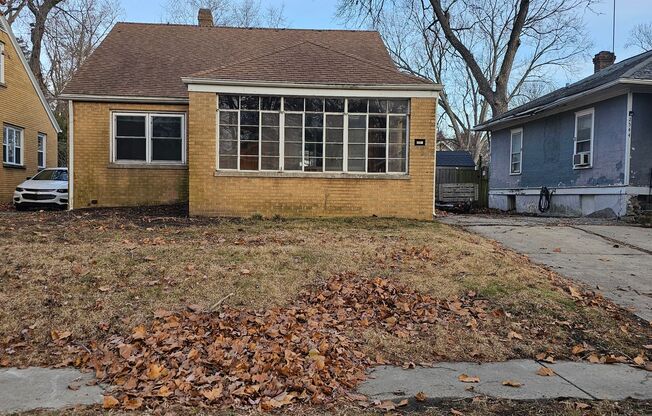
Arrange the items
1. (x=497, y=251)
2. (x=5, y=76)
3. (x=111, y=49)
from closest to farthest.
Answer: (x=497, y=251) → (x=111, y=49) → (x=5, y=76)

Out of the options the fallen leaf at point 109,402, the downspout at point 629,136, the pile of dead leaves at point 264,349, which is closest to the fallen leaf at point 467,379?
the pile of dead leaves at point 264,349

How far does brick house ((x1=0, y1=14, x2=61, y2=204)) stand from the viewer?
1950cm

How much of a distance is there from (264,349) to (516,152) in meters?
18.2

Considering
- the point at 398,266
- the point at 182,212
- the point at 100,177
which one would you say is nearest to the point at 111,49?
the point at 100,177

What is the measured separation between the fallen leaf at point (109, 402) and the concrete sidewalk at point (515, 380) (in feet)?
6.24

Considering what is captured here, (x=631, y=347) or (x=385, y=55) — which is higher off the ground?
(x=385, y=55)

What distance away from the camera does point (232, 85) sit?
456 inches

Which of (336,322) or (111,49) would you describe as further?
(111,49)

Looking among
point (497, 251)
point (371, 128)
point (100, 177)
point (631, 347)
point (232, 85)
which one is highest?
point (232, 85)

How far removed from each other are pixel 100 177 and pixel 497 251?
11375 mm

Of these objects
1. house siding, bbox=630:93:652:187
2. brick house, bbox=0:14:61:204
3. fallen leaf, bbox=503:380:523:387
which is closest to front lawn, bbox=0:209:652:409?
fallen leaf, bbox=503:380:523:387

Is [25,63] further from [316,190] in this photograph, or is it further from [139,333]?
[139,333]

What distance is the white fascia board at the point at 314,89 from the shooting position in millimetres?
11570

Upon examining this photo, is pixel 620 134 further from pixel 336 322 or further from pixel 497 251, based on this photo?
pixel 336 322
